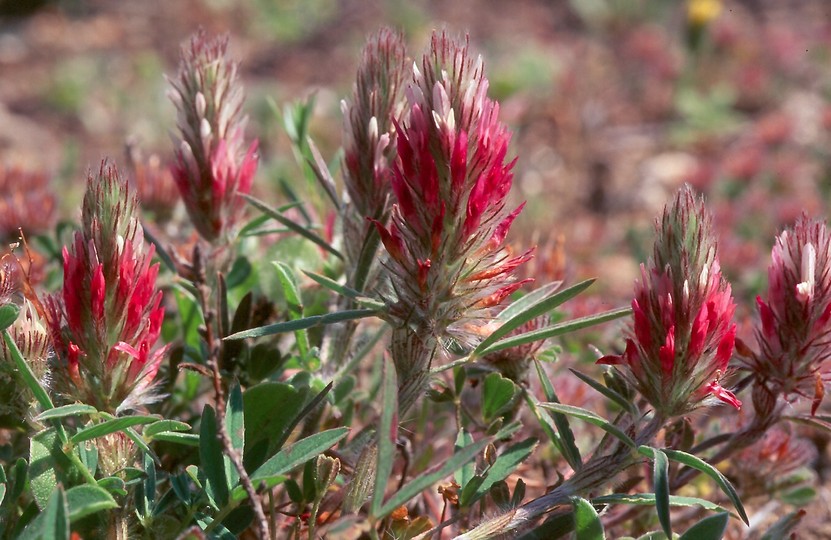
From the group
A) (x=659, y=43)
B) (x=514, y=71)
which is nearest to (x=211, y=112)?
(x=514, y=71)

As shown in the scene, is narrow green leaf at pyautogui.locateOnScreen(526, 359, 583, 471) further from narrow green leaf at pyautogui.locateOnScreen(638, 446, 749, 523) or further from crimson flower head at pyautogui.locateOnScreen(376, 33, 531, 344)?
crimson flower head at pyautogui.locateOnScreen(376, 33, 531, 344)

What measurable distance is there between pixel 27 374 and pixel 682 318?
1.21 meters

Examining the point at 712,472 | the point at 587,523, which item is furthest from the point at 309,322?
the point at 712,472

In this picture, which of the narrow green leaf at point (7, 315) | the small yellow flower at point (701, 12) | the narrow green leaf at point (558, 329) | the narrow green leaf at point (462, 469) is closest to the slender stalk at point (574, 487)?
the narrow green leaf at point (462, 469)

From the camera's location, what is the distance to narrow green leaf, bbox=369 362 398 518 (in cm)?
154

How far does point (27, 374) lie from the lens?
1689mm

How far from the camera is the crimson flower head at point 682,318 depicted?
1696 mm

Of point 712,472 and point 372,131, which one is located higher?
point 372,131

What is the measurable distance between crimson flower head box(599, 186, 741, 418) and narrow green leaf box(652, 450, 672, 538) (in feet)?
0.45

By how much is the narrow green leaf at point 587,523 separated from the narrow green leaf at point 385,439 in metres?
0.42

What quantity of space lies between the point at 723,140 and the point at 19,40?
576 centimetres

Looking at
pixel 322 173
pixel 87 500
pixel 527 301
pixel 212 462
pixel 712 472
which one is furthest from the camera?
pixel 322 173

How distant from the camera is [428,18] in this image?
8.81 metres

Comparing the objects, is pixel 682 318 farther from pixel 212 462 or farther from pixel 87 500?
pixel 87 500
